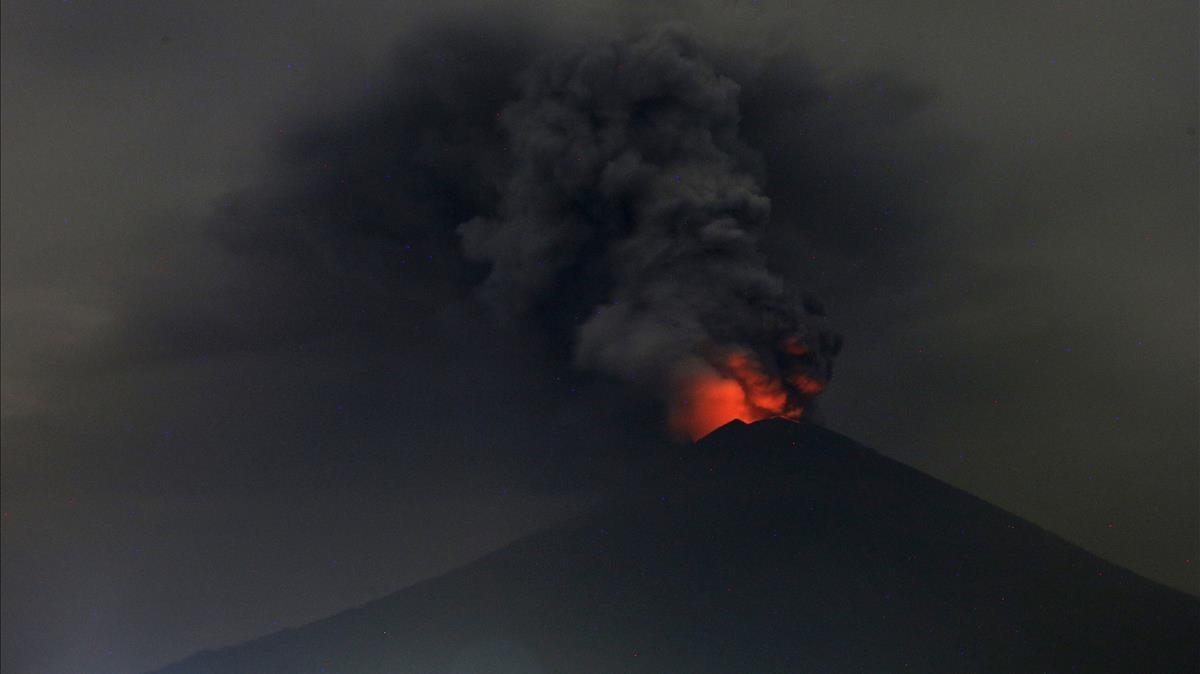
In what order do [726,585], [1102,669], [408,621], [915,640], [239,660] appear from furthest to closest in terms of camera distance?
1. [239,660]
2. [408,621]
3. [726,585]
4. [915,640]
5. [1102,669]

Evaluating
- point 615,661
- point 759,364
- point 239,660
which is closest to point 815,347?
point 759,364

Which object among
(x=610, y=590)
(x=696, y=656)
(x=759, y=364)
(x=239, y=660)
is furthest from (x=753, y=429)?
(x=239, y=660)

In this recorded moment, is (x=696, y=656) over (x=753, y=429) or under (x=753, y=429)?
under

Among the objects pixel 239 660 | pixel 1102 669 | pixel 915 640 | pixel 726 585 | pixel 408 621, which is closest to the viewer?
pixel 1102 669

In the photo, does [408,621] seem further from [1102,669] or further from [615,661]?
[1102,669]

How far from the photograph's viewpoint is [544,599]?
2706 cm

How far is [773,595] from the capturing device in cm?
2550

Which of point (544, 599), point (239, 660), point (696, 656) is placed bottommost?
point (696, 656)

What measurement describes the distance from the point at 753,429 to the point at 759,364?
3.34 m

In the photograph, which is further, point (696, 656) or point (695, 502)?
point (695, 502)

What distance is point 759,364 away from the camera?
1172 inches

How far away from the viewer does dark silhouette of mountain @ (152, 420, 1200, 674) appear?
22.9 m

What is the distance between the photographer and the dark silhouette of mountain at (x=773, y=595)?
22.9 metres

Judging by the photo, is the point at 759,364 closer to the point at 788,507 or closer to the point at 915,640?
the point at 788,507
